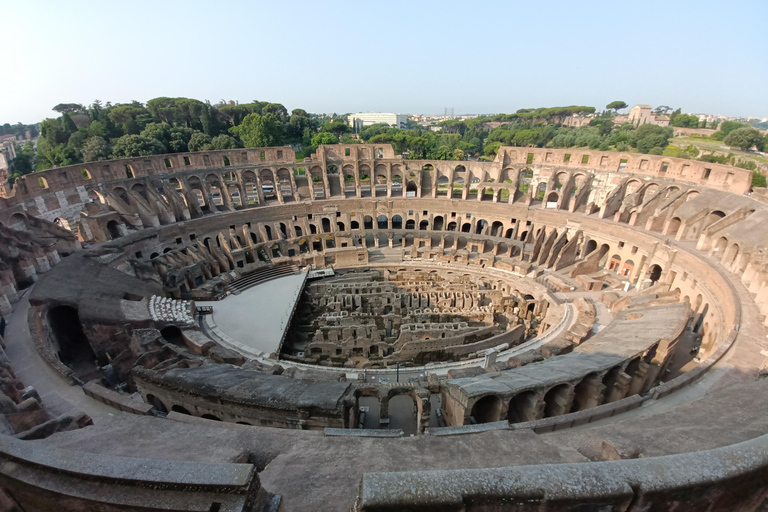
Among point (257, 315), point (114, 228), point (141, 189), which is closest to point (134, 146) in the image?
point (141, 189)

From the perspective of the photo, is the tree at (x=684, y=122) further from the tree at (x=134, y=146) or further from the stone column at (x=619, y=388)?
the tree at (x=134, y=146)

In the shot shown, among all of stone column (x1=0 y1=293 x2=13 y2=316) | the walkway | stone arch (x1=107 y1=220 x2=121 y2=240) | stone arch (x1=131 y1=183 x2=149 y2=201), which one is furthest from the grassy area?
stone column (x1=0 y1=293 x2=13 y2=316)

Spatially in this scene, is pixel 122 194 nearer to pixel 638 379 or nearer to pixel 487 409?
pixel 487 409

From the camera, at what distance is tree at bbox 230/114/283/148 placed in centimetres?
5022

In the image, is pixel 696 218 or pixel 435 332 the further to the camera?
pixel 696 218

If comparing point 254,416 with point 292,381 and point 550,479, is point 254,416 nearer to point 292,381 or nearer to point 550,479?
point 292,381

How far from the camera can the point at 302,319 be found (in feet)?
71.8

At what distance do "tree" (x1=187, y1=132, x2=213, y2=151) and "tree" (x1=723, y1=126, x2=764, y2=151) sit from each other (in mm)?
77279

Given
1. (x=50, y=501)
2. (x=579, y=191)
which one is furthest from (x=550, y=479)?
(x=579, y=191)

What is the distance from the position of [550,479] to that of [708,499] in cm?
256

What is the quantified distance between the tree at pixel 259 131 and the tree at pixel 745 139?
2717 inches

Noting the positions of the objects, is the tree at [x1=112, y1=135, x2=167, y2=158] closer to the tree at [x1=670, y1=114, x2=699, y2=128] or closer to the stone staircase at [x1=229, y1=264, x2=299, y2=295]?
the stone staircase at [x1=229, y1=264, x2=299, y2=295]

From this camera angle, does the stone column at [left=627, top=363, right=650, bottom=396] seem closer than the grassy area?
Yes

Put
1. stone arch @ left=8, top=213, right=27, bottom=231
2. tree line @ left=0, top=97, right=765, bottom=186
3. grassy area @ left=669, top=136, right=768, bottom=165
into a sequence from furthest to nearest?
tree line @ left=0, top=97, right=765, bottom=186
grassy area @ left=669, top=136, right=768, bottom=165
stone arch @ left=8, top=213, right=27, bottom=231
